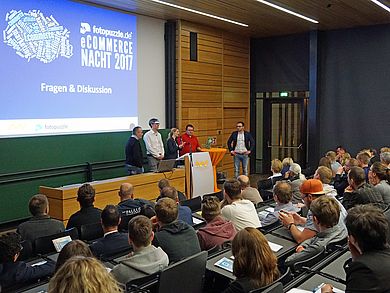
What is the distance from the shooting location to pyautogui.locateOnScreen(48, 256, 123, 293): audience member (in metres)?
1.43

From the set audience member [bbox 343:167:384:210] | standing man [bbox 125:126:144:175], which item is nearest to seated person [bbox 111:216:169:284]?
audience member [bbox 343:167:384:210]

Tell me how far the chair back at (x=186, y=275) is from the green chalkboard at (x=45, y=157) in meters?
4.85

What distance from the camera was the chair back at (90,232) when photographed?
3.96m

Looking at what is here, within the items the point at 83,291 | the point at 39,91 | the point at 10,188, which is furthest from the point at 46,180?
the point at 83,291

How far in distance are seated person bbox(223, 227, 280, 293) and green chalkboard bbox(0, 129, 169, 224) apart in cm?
537

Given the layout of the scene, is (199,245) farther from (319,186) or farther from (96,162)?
(96,162)

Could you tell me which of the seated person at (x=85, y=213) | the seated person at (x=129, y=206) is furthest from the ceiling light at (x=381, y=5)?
the seated person at (x=85, y=213)

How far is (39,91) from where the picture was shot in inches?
289

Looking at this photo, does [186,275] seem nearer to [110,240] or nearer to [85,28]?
[110,240]

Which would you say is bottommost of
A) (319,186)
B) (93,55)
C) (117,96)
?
(319,186)

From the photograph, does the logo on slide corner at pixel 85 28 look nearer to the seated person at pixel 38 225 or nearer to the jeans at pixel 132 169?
the jeans at pixel 132 169

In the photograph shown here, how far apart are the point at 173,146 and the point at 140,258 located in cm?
600

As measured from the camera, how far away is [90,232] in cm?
402

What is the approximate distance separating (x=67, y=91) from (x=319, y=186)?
5.13 meters
